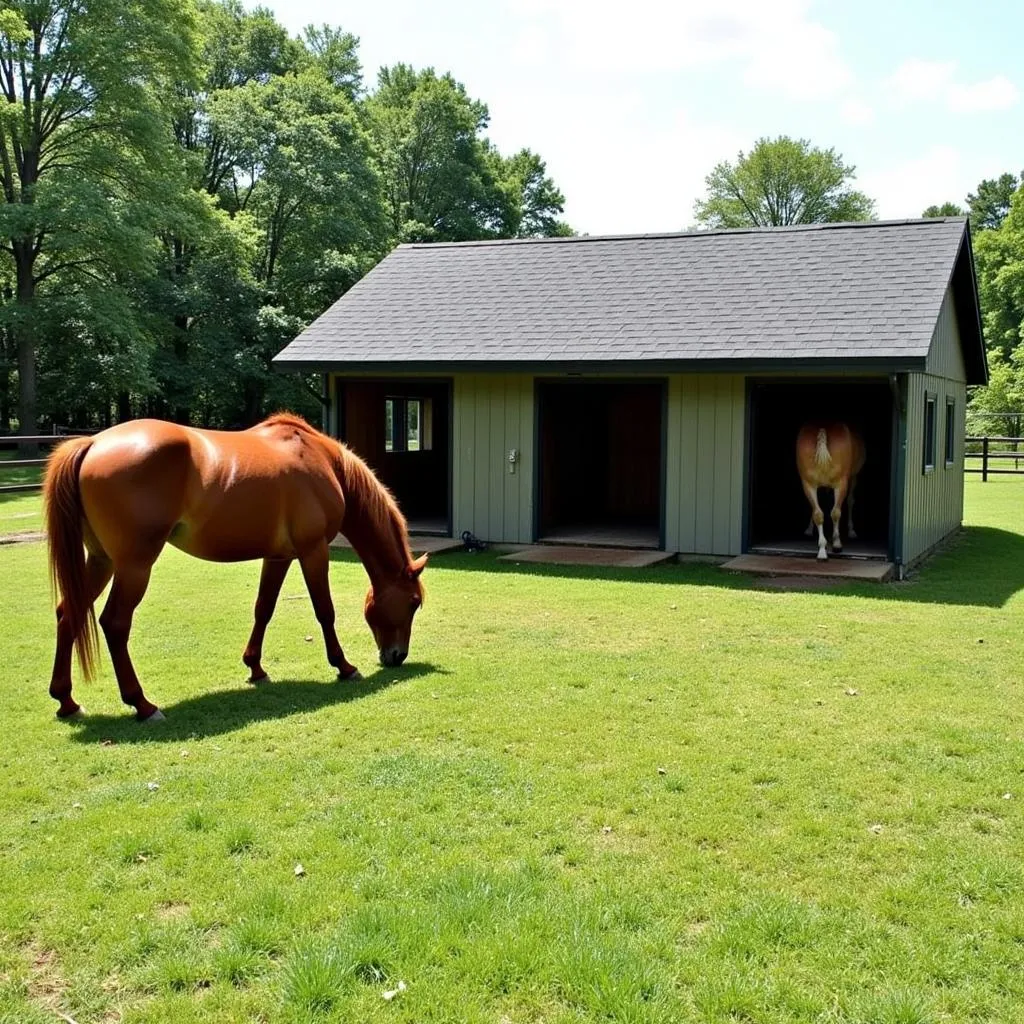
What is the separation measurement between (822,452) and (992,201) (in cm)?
5545

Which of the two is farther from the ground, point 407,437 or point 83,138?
point 83,138

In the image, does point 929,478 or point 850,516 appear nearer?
point 929,478

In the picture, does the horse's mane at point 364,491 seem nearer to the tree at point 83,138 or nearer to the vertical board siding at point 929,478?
the vertical board siding at point 929,478

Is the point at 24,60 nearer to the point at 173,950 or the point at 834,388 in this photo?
the point at 834,388

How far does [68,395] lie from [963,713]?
2605 cm

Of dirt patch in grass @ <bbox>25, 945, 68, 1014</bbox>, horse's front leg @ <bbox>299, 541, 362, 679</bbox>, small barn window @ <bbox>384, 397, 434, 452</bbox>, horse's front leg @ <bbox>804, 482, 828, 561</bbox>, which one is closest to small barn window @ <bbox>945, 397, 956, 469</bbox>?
horse's front leg @ <bbox>804, 482, 828, 561</bbox>

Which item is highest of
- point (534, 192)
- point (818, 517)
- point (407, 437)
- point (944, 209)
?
point (944, 209)

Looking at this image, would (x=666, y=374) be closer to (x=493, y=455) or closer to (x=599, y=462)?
(x=493, y=455)

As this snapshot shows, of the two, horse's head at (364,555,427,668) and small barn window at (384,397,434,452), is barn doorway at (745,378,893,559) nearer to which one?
small barn window at (384,397,434,452)

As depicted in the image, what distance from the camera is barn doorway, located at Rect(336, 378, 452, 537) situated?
13.4 meters

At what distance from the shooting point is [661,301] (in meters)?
12.0

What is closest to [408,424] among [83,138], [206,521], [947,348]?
[947,348]

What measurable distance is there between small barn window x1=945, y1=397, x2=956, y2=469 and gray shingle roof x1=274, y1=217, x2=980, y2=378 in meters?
2.55

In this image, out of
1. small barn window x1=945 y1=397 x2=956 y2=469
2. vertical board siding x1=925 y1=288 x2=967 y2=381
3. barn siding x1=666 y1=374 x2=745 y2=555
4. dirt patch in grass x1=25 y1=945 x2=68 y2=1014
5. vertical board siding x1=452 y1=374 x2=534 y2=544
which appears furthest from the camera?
small barn window x1=945 y1=397 x2=956 y2=469
